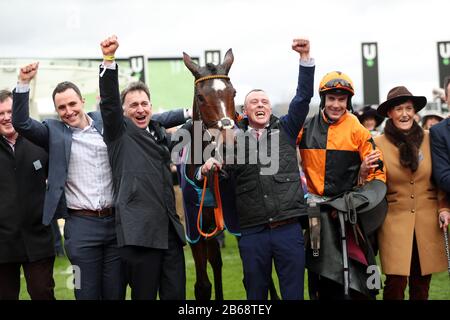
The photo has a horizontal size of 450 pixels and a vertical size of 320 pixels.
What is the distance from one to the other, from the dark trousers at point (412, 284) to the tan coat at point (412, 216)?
0.09 m

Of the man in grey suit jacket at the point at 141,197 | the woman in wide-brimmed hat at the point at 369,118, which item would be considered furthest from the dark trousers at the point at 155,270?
the woman in wide-brimmed hat at the point at 369,118

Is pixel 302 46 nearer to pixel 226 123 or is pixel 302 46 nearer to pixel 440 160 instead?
pixel 226 123

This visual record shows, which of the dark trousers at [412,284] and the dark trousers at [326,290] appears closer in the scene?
the dark trousers at [326,290]

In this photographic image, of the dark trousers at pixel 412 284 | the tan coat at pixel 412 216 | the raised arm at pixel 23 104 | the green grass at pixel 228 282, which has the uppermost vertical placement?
the raised arm at pixel 23 104

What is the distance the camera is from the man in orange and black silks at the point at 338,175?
14.7 ft

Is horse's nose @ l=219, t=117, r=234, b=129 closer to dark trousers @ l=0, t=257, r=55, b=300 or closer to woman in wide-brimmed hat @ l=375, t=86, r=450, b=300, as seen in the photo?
woman in wide-brimmed hat @ l=375, t=86, r=450, b=300

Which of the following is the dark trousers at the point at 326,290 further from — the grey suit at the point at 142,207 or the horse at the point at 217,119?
the grey suit at the point at 142,207

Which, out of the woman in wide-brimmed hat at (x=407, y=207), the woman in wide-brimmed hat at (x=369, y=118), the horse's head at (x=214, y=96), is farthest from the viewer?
the woman in wide-brimmed hat at (x=369, y=118)

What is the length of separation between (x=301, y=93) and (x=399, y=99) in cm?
90

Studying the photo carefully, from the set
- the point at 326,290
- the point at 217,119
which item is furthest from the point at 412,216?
the point at 217,119

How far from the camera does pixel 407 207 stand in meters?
4.84

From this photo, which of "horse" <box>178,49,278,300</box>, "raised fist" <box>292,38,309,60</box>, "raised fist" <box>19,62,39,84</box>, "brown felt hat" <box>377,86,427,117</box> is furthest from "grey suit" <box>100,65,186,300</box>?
"brown felt hat" <box>377,86,427,117</box>

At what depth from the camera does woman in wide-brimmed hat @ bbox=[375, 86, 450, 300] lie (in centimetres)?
480
